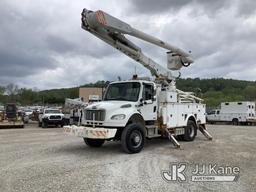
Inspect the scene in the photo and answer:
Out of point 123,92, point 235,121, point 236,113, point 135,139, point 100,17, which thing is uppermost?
point 100,17

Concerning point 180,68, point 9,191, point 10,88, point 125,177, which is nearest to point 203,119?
point 180,68

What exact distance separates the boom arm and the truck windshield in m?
1.69

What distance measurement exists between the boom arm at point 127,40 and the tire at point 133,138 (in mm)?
3580

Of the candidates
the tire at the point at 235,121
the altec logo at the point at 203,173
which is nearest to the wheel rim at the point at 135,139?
the altec logo at the point at 203,173

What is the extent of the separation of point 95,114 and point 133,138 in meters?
1.55

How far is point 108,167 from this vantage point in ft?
29.6

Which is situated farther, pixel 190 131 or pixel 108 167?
pixel 190 131

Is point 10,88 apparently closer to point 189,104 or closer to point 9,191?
point 189,104

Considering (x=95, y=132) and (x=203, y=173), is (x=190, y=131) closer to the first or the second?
(x=95, y=132)

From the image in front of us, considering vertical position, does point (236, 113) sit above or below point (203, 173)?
above

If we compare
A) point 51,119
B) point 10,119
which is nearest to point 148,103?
point 51,119

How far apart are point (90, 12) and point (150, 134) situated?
504 cm

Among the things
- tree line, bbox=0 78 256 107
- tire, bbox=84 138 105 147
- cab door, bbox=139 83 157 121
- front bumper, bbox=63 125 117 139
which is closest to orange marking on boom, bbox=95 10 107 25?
cab door, bbox=139 83 157 121

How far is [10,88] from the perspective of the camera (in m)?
97.2
